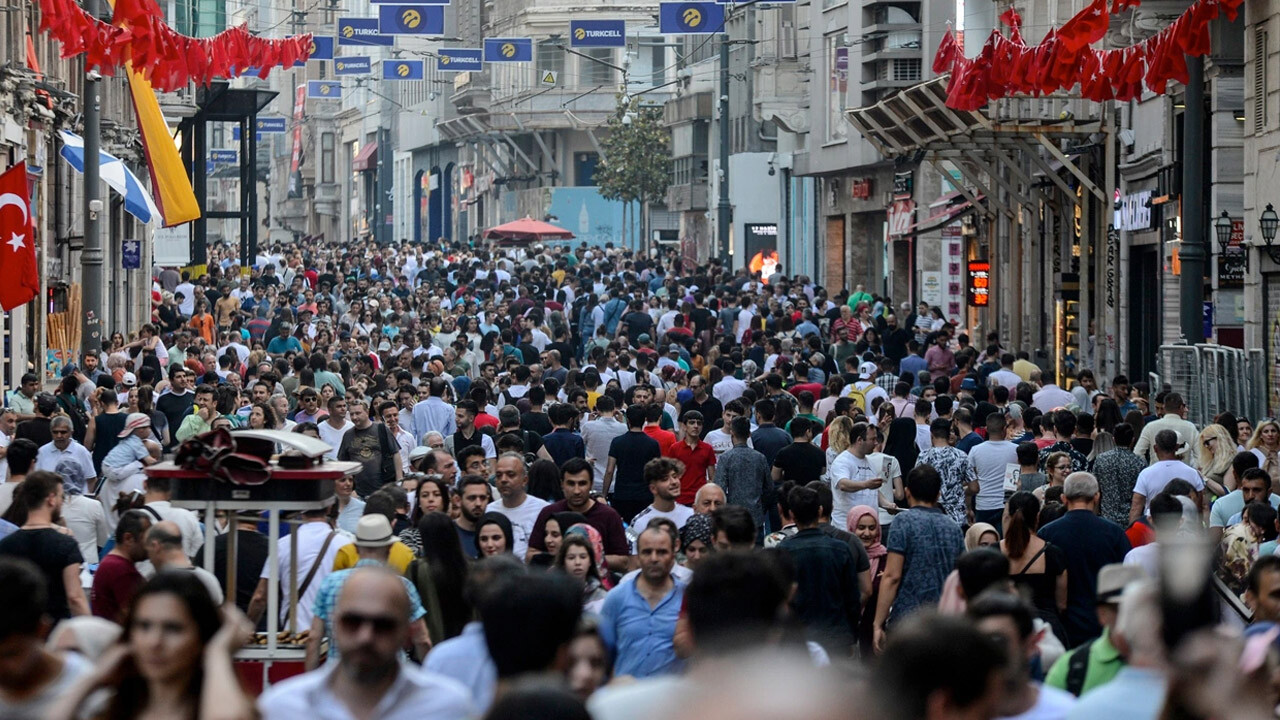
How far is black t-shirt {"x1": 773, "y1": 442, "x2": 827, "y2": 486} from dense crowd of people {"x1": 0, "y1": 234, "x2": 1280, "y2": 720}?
2 centimetres

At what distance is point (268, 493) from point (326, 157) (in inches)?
4232

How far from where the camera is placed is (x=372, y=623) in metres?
5.23

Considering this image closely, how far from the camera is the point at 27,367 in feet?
82.0

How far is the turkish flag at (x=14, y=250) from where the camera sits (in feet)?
58.5

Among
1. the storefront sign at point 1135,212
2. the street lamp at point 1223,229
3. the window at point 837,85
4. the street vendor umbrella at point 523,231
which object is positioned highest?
the window at point 837,85

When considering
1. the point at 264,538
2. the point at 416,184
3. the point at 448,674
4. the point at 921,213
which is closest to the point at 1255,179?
the point at 264,538

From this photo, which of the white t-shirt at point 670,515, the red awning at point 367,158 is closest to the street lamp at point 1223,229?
the white t-shirt at point 670,515

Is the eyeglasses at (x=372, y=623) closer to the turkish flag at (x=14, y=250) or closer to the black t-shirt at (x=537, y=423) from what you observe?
the black t-shirt at (x=537, y=423)

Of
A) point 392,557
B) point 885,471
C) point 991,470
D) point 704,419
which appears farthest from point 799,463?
point 392,557

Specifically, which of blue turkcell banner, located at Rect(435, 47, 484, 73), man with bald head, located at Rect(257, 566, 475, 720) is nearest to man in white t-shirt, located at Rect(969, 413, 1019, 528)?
man with bald head, located at Rect(257, 566, 475, 720)

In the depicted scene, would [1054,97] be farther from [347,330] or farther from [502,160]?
[502,160]

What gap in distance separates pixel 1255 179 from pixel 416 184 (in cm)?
7775

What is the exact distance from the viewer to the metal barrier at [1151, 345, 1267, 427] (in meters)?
→ 18.8

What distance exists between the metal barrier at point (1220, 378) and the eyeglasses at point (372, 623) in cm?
1471
